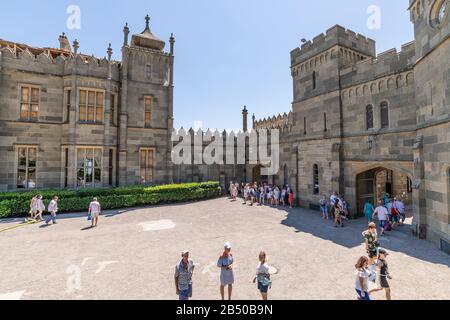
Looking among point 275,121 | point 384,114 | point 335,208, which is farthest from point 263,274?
point 275,121

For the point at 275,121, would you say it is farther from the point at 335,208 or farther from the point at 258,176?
the point at 335,208

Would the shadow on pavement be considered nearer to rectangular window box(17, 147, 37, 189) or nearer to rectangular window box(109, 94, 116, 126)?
rectangular window box(109, 94, 116, 126)

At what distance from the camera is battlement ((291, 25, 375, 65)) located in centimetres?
1698

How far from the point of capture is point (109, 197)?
1777 centimetres

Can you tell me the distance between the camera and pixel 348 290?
676cm

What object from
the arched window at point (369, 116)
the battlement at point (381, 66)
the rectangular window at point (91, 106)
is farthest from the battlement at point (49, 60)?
the arched window at point (369, 116)

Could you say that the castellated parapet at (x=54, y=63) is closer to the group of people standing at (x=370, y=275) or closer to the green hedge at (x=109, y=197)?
the green hedge at (x=109, y=197)

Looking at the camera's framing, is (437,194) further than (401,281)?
Yes

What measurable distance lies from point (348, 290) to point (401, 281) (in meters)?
1.87

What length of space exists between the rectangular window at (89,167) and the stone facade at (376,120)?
51.8 feet

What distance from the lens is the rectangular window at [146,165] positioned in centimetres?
2147

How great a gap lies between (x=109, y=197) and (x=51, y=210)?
4.27 m
